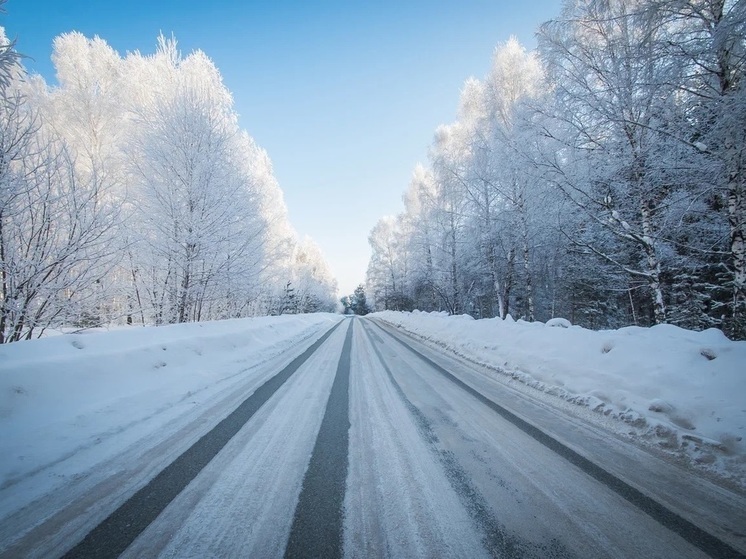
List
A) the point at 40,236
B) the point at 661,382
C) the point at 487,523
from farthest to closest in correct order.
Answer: the point at 40,236 → the point at 661,382 → the point at 487,523

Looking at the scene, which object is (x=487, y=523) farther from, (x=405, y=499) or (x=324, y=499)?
(x=324, y=499)

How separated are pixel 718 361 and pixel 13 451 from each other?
630 centimetres

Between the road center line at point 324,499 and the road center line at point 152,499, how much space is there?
2.76 feet

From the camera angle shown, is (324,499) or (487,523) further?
(324,499)

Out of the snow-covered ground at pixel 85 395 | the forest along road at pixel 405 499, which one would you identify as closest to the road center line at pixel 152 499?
the forest along road at pixel 405 499

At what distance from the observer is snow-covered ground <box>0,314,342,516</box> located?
7.34 feet

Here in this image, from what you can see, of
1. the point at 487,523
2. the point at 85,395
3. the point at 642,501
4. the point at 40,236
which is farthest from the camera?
the point at 40,236

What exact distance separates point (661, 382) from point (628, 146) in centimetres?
595

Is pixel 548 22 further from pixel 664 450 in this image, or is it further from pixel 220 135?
pixel 220 135

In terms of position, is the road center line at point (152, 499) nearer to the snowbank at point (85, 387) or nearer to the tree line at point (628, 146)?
the snowbank at point (85, 387)

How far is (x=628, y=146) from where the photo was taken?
6.42 m

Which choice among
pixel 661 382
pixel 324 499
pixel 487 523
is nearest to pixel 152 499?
pixel 324 499

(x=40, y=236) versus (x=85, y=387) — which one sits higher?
(x=40, y=236)

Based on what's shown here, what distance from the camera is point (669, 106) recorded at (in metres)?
5.18
